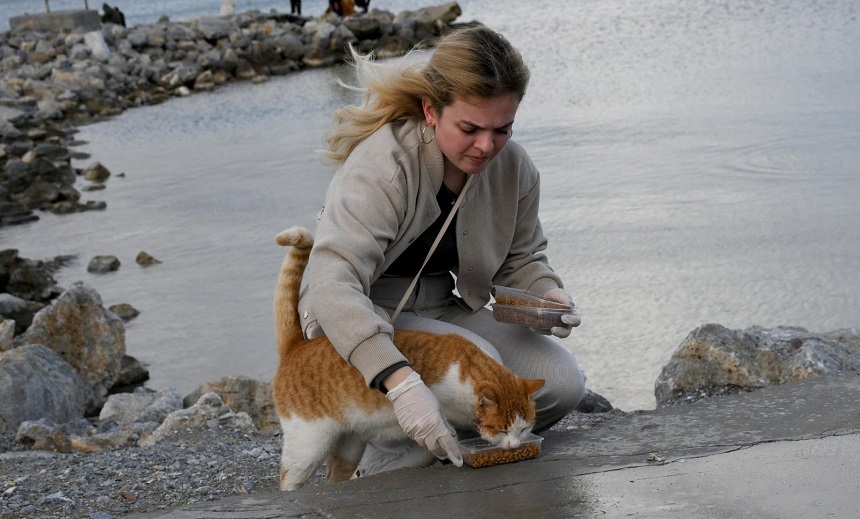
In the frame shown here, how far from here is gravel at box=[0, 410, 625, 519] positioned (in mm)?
3252

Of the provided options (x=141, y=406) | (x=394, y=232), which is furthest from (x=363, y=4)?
(x=394, y=232)

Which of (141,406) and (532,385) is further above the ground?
(532,385)

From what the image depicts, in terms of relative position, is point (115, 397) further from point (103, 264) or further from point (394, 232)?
point (394, 232)

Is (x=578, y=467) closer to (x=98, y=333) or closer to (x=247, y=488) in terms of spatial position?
(x=247, y=488)

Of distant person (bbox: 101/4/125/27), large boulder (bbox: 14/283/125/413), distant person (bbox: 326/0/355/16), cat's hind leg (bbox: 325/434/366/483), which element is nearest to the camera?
cat's hind leg (bbox: 325/434/366/483)

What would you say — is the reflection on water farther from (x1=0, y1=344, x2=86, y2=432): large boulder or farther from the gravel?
the gravel

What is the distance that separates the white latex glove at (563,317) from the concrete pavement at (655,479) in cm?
32

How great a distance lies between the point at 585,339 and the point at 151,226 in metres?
4.70

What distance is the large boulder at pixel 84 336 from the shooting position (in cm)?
554

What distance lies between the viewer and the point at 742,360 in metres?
3.96

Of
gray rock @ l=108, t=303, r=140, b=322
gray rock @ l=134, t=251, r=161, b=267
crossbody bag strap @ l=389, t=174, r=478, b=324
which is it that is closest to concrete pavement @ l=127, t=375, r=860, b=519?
crossbody bag strap @ l=389, t=174, r=478, b=324

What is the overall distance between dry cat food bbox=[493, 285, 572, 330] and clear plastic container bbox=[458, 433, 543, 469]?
0.36 meters

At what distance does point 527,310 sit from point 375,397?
0.53 metres

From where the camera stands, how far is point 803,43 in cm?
1198
